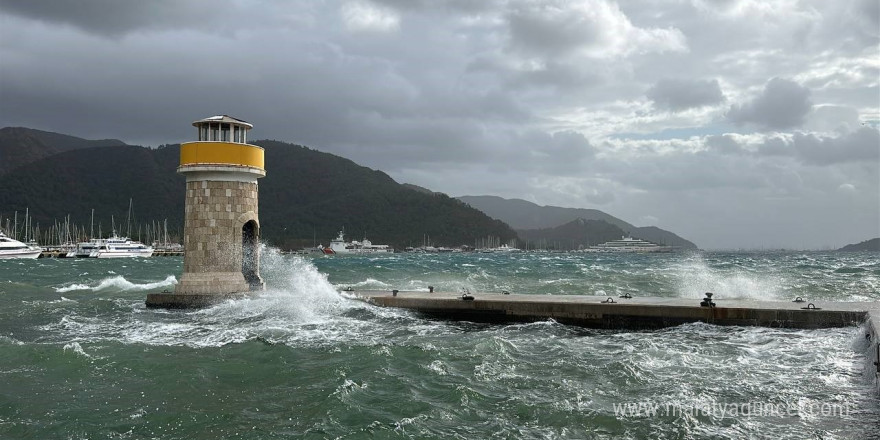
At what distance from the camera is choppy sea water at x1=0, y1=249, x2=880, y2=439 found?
784 cm

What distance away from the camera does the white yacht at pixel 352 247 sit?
587ft

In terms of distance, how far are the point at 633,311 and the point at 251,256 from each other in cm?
1178

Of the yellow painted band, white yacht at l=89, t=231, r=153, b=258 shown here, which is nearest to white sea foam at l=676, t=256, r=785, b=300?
the yellow painted band

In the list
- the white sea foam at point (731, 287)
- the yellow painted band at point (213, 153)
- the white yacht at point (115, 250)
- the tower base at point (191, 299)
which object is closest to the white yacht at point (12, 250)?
the white yacht at point (115, 250)

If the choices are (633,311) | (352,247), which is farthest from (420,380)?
(352,247)

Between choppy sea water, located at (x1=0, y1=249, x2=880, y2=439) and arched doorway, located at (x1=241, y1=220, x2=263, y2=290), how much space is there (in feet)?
12.3

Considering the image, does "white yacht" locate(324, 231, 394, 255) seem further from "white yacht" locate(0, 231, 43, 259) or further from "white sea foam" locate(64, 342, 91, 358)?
"white sea foam" locate(64, 342, 91, 358)

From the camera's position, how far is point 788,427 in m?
7.78

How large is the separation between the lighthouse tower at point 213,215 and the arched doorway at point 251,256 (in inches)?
51.2

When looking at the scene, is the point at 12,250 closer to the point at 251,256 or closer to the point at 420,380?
the point at 251,256

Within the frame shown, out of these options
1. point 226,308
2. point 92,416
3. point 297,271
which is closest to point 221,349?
point 92,416

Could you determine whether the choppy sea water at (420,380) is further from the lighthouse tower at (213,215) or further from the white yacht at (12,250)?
the white yacht at (12,250)

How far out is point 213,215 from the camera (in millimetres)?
18344

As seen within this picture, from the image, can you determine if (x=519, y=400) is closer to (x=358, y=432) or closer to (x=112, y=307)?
(x=358, y=432)
